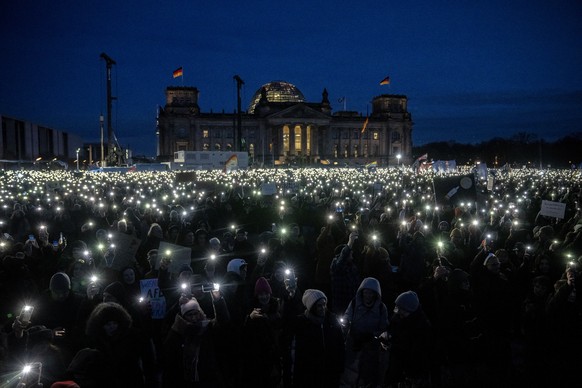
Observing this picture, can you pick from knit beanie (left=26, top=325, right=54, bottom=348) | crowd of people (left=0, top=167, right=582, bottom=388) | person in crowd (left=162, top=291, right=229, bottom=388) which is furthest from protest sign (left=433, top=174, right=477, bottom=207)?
knit beanie (left=26, top=325, right=54, bottom=348)

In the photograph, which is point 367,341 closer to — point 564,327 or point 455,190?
point 564,327

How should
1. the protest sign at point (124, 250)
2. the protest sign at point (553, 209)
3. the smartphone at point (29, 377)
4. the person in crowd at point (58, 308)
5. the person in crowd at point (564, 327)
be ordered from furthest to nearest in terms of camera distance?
the protest sign at point (553, 209) → the protest sign at point (124, 250) → the person in crowd at point (564, 327) → the person in crowd at point (58, 308) → the smartphone at point (29, 377)

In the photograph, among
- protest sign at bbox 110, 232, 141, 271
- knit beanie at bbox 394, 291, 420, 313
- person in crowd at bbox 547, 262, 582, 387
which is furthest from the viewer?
protest sign at bbox 110, 232, 141, 271

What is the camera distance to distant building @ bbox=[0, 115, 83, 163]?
70.4 metres

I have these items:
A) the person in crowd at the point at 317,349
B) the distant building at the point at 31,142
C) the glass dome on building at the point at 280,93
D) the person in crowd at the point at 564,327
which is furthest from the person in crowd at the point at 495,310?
the glass dome on building at the point at 280,93

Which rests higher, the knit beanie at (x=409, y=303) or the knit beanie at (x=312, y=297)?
the knit beanie at (x=312, y=297)

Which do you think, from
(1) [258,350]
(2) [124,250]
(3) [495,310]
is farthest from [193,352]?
(3) [495,310]

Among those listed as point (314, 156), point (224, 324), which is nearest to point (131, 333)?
point (224, 324)

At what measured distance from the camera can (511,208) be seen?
13852mm

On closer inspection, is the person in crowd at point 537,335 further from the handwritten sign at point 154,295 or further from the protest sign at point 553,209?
the protest sign at point 553,209

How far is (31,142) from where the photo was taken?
258 feet

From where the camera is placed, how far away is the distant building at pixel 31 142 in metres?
70.4

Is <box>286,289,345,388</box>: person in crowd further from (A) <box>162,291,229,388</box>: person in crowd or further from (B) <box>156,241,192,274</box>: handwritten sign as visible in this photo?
(B) <box>156,241,192,274</box>: handwritten sign

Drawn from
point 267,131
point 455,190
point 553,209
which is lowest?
point 553,209
